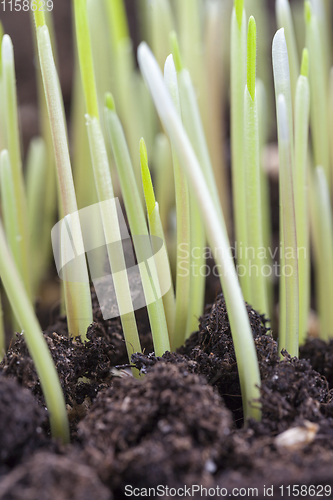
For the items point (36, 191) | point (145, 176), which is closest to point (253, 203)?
point (145, 176)

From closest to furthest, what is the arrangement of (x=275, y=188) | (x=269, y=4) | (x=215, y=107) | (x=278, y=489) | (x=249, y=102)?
(x=278, y=489)
(x=249, y=102)
(x=215, y=107)
(x=275, y=188)
(x=269, y=4)

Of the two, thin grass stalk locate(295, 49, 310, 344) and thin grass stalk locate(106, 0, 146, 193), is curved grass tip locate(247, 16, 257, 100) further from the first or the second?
thin grass stalk locate(106, 0, 146, 193)

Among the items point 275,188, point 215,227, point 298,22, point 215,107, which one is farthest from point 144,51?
point 298,22

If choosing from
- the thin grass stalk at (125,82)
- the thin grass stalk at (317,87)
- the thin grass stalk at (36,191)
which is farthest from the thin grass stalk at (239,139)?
the thin grass stalk at (36,191)

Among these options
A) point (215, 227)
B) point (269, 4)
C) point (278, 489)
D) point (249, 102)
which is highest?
point (269, 4)

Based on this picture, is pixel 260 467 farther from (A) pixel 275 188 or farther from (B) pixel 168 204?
(A) pixel 275 188

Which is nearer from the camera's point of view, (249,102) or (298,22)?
(249,102)
